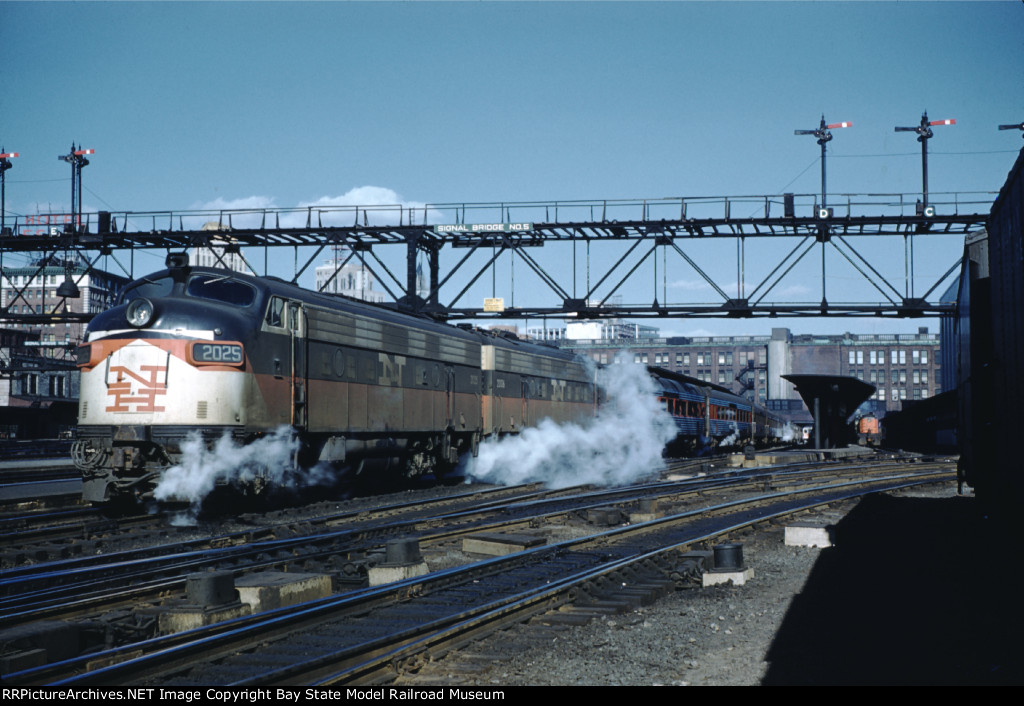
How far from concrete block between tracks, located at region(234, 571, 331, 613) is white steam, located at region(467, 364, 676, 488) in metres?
14.6

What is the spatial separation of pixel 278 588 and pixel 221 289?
7626 millimetres

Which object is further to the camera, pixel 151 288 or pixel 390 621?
pixel 151 288

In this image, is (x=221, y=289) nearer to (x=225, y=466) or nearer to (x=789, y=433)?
(x=225, y=466)

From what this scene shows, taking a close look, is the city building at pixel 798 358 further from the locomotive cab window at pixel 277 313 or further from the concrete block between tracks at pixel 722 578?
the concrete block between tracks at pixel 722 578

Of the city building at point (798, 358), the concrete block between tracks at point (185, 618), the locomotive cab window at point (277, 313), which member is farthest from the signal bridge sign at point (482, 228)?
the city building at point (798, 358)

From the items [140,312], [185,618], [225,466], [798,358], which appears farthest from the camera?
[798,358]

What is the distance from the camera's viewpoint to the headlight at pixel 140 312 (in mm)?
14453

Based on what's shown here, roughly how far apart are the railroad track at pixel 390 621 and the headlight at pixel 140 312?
603cm

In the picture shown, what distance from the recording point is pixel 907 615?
31.1 feet

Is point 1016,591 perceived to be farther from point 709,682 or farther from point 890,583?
point 709,682

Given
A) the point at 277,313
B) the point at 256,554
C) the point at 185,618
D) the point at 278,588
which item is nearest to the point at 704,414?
the point at 277,313

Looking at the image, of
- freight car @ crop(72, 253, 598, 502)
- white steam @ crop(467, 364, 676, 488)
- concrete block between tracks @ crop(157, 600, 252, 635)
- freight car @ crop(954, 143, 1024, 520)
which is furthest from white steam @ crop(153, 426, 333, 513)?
freight car @ crop(954, 143, 1024, 520)

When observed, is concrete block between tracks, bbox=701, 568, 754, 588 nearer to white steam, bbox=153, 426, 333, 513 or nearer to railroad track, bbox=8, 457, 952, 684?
railroad track, bbox=8, 457, 952, 684

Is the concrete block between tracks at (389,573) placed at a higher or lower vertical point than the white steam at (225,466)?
lower
